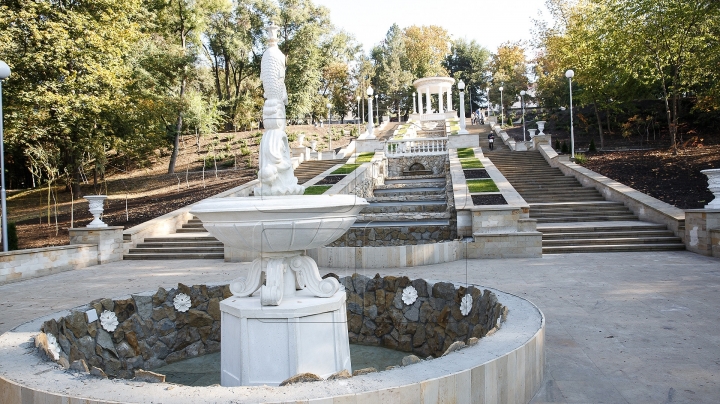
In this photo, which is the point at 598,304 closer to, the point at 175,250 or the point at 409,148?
the point at 175,250

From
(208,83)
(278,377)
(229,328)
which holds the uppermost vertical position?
(208,83)

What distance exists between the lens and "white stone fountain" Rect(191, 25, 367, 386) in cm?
451

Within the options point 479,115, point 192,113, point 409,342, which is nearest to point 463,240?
point 409,342

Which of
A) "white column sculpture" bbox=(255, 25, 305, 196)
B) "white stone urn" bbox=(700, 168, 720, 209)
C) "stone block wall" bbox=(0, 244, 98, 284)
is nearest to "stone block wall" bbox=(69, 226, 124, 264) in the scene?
"stone block wall" bbox=(0, 244, 98, 284)

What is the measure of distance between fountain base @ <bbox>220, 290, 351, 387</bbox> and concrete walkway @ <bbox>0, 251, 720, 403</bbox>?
1.93 m

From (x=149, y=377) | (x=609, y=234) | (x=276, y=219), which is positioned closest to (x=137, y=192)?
(x=609, y=234)

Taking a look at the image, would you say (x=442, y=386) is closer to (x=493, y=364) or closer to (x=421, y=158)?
(x=493, y=364)

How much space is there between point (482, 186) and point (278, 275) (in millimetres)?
12881

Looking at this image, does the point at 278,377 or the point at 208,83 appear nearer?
→ the point at 278,377

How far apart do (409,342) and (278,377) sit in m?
2.65

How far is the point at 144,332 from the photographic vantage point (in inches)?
257

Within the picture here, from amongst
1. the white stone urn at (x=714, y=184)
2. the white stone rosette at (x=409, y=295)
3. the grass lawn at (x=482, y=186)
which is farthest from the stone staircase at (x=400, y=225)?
the white stone rosette at (x=409, y=295)

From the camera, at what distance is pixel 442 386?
3338 millimetres

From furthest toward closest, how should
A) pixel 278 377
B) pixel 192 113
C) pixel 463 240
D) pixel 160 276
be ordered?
pixel 192 113, pixel 463 240, pixel 160 276, pixel 278 377
